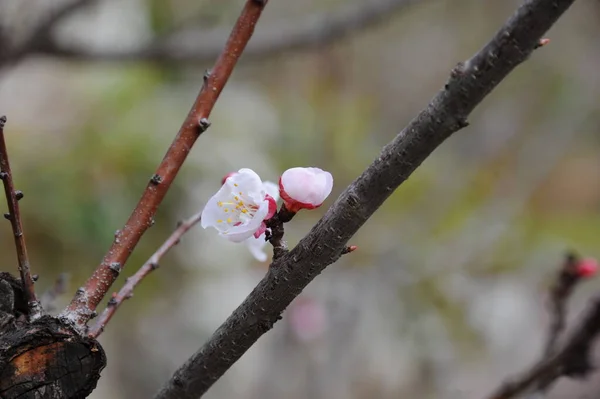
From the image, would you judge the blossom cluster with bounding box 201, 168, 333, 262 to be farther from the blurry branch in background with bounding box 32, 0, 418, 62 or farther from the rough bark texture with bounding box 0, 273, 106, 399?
the blurry branch in background with bounding box 32, 0, 418, 62

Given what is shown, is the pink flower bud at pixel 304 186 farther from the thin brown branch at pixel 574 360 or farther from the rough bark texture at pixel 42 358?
the thin brown branch at pixel 574 360

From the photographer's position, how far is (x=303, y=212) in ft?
7.95

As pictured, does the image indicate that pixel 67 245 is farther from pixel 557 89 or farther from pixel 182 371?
pixel 557 89

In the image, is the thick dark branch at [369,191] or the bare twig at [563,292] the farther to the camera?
the bare twig at [563,292]

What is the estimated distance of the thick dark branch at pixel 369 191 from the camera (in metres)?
0.35

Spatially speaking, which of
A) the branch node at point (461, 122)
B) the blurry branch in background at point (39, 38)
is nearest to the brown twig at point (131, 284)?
the branch node at point (461, 122)

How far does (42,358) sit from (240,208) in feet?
0.70

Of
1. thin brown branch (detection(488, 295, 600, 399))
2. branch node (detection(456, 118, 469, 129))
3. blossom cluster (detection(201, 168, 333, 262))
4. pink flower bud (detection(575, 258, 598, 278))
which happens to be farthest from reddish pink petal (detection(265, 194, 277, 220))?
pink flower bud (detection(575, 258, 598, 278))

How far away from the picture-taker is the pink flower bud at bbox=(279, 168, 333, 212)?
50 cm

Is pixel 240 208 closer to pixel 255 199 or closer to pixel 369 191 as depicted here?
pixel 255 199

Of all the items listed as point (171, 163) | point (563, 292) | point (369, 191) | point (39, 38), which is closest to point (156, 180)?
point (171, 163)

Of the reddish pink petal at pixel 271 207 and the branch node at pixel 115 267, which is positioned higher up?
the reddish pink petal at pixel 271 207

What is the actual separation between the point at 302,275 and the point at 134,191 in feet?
5.34

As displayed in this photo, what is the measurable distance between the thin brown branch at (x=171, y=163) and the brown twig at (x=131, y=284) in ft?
0.10
